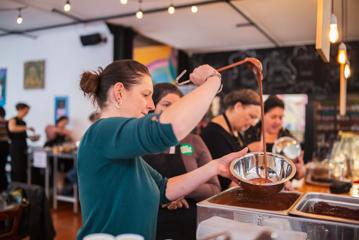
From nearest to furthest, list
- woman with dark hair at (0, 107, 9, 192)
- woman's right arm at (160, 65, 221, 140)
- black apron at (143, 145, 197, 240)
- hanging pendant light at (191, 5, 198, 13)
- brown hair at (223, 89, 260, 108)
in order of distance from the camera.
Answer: woman's right arm at (160, 65, 221, 140), black apron at (143, 145, 197, 240), brown hair at (223, 89, 260, 108), woman with dark hair at (0, 107, 9, 192), hanging pendant light at (191, 5, 198, 13)

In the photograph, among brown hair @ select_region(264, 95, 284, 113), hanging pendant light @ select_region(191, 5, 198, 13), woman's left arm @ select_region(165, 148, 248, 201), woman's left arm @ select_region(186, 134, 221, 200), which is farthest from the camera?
hanging pendant light @ select_region(191, 5, 198, 13)

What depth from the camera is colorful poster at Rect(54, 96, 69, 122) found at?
5647mm

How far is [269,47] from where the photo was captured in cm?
621

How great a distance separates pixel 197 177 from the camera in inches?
52.4

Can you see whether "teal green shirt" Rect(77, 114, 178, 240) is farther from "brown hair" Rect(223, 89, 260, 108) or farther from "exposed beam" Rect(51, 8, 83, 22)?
"exposed beam" Rect(51, 8, 83, 22)

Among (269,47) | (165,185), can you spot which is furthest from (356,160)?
(269,47)

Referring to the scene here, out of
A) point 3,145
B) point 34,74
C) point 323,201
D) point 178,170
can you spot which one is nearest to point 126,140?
point 178,170

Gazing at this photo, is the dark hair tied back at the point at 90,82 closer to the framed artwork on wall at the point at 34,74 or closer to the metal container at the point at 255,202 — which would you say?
the metal container at the point at 255,202

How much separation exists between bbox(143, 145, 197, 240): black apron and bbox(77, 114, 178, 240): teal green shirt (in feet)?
1.74

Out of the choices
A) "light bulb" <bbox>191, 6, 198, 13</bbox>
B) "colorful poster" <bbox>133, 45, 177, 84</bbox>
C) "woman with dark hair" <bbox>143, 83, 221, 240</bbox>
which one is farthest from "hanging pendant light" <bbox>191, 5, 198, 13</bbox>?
"woman with dark hair" <bbox>143, 83, 221, 240</bbox>

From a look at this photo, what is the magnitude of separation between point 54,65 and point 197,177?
5.08m

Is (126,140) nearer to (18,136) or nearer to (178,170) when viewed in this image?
(178,170)

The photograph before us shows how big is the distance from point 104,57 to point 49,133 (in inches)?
59.8

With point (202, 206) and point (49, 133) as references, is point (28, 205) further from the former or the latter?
point (49, 133)
